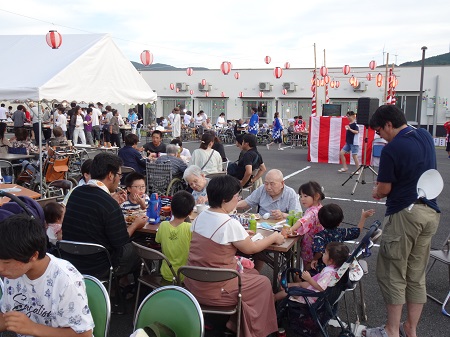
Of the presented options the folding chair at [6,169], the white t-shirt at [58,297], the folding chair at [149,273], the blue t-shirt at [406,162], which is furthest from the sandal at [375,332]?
the folding chair at [6,169]

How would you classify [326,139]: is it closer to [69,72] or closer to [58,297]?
[69,72]

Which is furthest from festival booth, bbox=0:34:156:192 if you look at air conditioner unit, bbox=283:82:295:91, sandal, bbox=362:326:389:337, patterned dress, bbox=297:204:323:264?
air conditioner unit, bbox=283:82:295:91

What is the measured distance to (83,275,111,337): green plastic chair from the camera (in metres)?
2.14

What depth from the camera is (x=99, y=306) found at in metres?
2.16

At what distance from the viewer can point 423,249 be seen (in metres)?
3.11

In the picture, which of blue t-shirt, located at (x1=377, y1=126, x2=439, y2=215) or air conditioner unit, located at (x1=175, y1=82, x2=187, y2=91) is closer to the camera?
blue t-shirt, located at (x1=377, y1=126, x2=439, y2=215)

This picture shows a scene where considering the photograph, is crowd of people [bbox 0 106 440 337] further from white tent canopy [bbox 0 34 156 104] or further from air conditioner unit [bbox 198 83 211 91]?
air conditioner unit [bbox 198 83 211 91]

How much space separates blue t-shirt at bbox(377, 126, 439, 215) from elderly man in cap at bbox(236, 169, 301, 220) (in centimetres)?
139

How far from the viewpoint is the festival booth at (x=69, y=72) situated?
6.57 meters

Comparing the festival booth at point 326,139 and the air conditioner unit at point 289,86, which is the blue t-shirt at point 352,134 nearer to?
the festival booth at point 326,139

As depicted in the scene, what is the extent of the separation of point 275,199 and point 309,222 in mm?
787

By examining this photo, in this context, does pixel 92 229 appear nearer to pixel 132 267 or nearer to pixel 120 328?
pixel 132 267

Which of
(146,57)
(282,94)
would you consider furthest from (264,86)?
(146,57)

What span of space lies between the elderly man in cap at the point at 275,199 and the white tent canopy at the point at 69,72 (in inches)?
148
